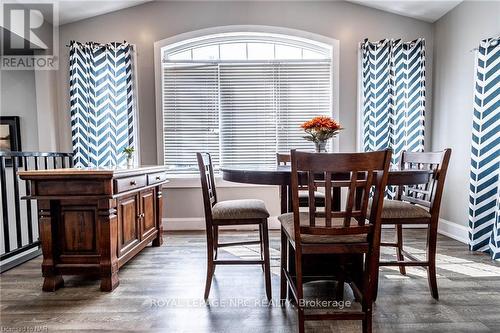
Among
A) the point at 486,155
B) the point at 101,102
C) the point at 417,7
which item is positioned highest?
the point at 417,7

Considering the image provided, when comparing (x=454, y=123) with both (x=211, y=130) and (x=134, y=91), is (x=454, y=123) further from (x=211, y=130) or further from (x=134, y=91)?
(x=134, y=91)

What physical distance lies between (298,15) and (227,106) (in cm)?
142

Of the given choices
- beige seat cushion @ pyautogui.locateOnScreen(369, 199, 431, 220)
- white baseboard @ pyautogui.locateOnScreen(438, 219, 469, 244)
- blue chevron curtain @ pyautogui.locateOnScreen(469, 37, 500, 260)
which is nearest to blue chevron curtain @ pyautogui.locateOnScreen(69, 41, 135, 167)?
beige seat cushion @ pyautogui.locateOnScreen(369, 199, 431, 220)

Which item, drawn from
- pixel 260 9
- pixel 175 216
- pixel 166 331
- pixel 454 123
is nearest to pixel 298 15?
pixel 260 9

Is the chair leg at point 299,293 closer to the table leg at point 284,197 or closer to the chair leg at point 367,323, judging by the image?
the chair leg at point 367,323

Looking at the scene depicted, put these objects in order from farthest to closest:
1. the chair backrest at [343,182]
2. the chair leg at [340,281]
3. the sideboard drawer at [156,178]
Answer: the sideboard drawer at [156,178] → the chair leg at [340,281] → the chair backrest at [343,182]

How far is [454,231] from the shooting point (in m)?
3.29

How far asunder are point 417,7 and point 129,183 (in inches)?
143

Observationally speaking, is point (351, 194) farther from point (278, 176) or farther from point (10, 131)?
point (10, 131)

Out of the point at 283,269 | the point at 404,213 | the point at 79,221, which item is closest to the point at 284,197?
A: the point at 283,269

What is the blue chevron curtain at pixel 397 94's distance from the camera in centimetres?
353

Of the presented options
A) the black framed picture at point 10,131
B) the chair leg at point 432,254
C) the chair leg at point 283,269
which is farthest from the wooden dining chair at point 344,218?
the black framed picture at point 10,131

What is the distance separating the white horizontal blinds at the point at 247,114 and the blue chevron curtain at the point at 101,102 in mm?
1143

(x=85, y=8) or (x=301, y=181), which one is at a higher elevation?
(x=85, y=8)
